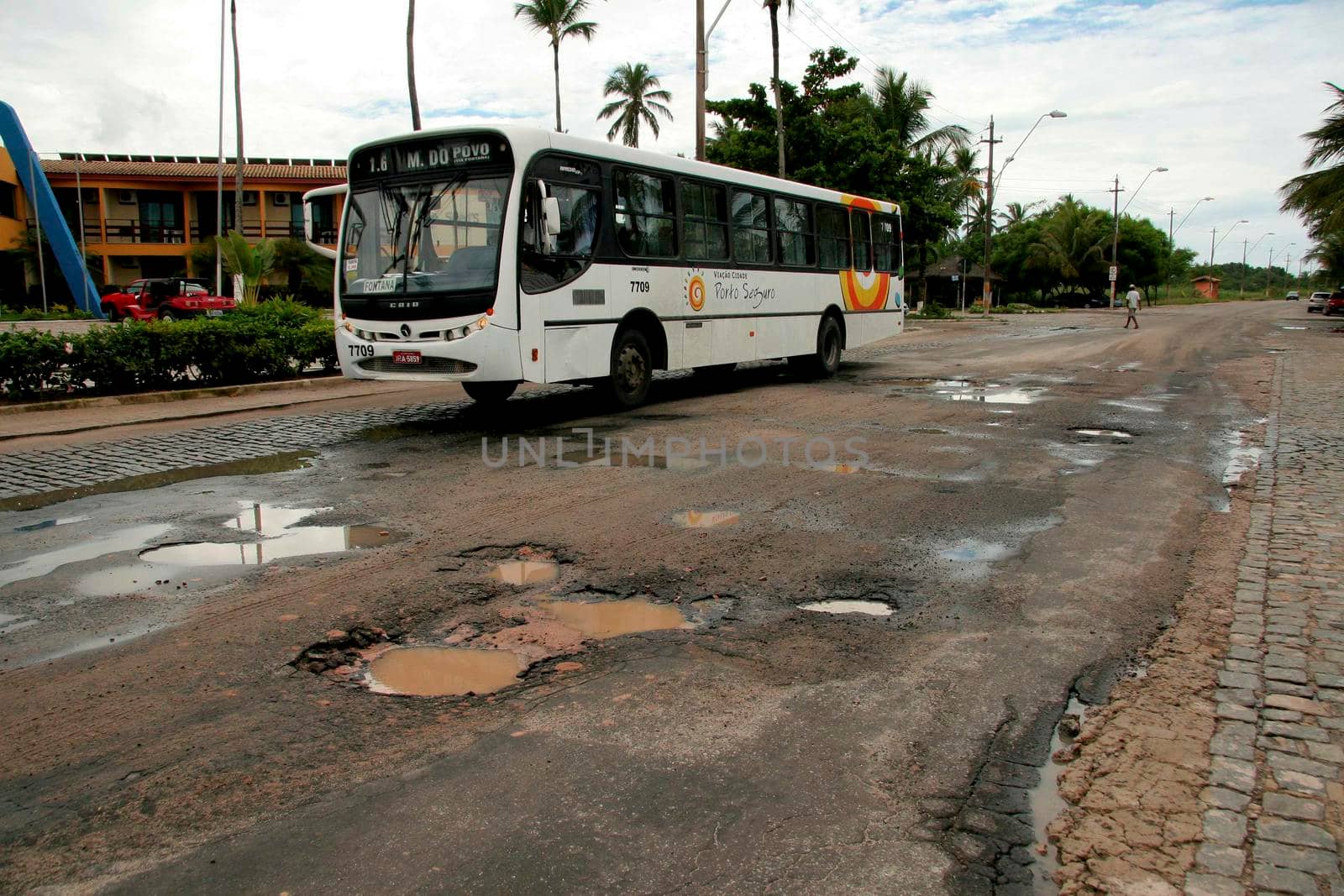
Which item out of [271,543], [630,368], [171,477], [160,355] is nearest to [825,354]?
[630,368]

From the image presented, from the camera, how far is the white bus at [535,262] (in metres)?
9.88

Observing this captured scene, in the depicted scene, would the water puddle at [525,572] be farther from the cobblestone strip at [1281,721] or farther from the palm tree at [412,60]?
the palm tree at [412,60]

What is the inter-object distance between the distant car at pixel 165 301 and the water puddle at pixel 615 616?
93.3ft

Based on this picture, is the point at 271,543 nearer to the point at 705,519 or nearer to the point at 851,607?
the point at 705,519

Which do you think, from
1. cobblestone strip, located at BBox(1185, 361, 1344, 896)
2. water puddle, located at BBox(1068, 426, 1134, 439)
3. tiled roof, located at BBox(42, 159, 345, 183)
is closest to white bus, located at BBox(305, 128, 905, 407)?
water puddle, located at BBox(1068, 426, 1134, 439)

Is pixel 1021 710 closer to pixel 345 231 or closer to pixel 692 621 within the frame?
pixel 692 621

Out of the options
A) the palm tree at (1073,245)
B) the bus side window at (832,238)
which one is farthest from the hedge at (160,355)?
the palm tree at (1073,245)

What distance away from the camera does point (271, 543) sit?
5.87 m

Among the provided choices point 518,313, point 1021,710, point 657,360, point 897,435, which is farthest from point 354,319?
point 1021,710

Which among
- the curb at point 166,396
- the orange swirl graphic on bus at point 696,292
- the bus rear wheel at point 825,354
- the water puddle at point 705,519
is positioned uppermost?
the orange swirl graphic on bus at point 696,292

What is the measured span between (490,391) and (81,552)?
22.1 ft

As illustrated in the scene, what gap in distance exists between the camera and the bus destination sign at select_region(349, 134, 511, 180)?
9.99 metres

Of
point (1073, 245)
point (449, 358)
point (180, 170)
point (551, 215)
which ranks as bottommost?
point (449, 358)

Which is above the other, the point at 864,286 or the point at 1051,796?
the point at 864,286
